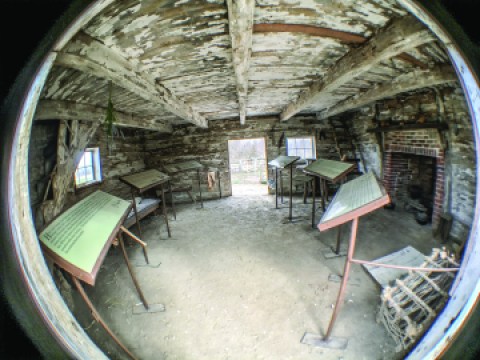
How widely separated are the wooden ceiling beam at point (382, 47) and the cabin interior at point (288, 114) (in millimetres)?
12

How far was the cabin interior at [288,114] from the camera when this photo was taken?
1.63m

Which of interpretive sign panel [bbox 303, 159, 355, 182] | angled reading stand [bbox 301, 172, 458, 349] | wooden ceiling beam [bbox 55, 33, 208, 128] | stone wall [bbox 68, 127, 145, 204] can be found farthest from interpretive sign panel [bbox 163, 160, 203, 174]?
angled reading stand [bbox 301, 172, 458, 349]

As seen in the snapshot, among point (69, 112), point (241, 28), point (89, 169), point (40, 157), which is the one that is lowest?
point (89, 169)

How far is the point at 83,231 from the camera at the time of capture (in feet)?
5.83

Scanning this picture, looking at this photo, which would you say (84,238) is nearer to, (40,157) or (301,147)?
(40,157)

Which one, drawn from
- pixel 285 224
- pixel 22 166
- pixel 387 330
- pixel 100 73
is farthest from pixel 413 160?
pixel 22 166

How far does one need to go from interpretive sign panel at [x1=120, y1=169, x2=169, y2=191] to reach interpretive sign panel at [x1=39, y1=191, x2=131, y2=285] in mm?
1315

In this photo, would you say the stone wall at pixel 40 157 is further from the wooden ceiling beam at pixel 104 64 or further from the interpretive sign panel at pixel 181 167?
the interpretive sign panel at pixel 181 167

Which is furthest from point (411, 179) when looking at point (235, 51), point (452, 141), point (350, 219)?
point (235, 51)

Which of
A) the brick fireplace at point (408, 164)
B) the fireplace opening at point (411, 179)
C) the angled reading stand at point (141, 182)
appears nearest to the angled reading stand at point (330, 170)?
the brick fireplace at point (408, 164)

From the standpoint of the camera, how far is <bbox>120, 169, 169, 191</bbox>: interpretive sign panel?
3.86 meters

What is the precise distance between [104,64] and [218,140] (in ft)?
18.8

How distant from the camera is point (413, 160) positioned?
196 inches

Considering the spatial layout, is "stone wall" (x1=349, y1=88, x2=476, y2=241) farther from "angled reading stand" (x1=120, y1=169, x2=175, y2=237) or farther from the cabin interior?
"angled reading stand" (x1=120, y1=169, x2=175, y2=237)
